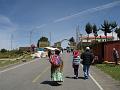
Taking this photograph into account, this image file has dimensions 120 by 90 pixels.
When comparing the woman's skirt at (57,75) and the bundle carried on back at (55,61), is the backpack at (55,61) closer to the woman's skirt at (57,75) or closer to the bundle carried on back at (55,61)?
the bundle carried on back at (55,61)

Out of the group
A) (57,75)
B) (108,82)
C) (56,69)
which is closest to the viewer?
(57,75)

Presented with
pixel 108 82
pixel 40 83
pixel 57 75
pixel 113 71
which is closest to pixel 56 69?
pixel 57 75

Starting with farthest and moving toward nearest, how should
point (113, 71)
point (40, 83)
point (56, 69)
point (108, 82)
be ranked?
1. point (113, 71)
2. point (108, 82)
3. point (40, 83)
4. point (56, 69)

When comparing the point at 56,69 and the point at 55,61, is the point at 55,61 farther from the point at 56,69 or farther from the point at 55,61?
the point at 56,69

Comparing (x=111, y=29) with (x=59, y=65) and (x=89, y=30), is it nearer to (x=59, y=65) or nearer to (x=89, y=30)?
(x=89, y=30)

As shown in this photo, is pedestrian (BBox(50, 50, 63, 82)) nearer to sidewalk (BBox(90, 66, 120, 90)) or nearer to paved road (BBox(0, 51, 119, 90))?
paved road (BBox(0, 51, 119, 90))

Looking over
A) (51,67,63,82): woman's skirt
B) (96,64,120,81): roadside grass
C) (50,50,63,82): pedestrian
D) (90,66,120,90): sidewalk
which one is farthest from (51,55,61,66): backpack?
(96,64,120,81): roadside grass

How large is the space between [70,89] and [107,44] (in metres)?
26.0

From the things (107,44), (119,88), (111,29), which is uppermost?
(111,29)

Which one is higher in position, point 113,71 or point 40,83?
point 113,71

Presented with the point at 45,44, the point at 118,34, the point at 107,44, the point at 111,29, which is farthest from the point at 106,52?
the point at 118,34

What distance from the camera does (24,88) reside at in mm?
15711

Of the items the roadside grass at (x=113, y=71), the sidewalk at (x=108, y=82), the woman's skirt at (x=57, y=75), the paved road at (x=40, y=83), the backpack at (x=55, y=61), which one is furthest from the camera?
the roadside grass at (x=113, y=71)

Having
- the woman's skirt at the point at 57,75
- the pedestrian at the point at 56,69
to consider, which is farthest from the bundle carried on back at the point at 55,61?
the woman's skirt at the point at 57,75
